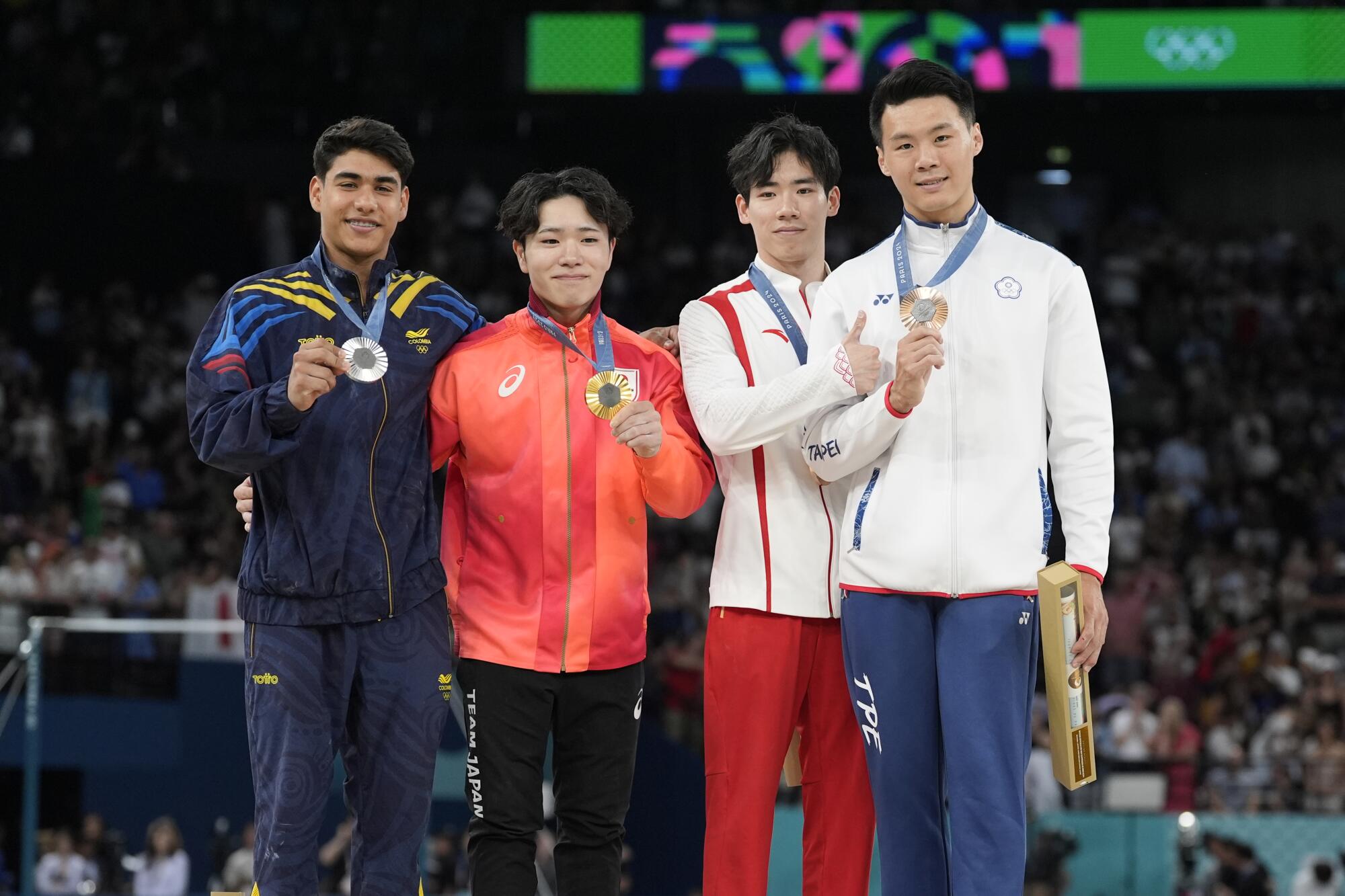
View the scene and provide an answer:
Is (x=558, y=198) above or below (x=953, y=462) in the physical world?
above

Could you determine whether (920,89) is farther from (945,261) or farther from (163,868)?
(163,868)

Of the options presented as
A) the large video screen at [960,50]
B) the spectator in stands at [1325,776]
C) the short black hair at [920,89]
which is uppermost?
the large video screen at [960,50]

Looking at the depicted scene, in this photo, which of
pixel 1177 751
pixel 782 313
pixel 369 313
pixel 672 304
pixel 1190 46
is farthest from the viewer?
pixel 672 304

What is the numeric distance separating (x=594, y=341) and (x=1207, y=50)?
46.7ft

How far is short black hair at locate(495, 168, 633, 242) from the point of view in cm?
425

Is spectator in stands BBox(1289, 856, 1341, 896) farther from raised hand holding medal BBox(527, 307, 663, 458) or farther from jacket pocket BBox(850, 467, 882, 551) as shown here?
raised hand holding medal BBox(527, 307, 663, 458)

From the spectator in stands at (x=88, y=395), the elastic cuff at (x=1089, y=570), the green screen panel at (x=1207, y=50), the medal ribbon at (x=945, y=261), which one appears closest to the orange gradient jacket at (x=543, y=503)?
the medal ribbon at (x=945, y=261)

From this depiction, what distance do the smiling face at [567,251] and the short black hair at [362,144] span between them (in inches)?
14.8

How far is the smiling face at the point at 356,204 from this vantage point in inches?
163

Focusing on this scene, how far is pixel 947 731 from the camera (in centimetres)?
378

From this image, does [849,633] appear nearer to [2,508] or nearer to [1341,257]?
[2,508]

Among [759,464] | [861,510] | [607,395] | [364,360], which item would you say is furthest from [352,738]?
[861,510]

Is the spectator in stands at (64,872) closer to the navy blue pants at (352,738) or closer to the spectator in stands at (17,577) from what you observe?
the spectator in stands at (17,577)

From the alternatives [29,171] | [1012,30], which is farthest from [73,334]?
[1012,30]
